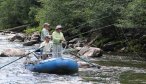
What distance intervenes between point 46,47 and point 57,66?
4.47 ft

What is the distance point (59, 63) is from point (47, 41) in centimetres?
149

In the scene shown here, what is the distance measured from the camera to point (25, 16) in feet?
217

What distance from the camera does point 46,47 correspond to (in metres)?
21.1

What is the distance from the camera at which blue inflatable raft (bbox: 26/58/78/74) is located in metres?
20.1

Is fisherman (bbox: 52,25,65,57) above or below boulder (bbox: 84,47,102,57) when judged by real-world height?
above

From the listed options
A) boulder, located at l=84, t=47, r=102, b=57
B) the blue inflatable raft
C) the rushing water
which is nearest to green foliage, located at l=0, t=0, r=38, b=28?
boulder, located at l=84, t=47, r=102, b=57

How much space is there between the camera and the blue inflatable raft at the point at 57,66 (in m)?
20.1

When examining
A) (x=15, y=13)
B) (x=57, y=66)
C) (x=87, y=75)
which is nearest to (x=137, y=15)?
(x=87, y=75)

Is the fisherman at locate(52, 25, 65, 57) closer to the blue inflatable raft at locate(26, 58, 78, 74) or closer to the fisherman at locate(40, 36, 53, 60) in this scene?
the fisherman at locate(40, 36, 53, 60)

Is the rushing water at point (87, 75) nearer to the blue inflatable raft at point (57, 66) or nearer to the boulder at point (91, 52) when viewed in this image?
the blue inflatable raft at point (57, 66)

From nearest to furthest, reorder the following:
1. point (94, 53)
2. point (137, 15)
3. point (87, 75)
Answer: point (87, 75), point (137, 15), point (94, 53)

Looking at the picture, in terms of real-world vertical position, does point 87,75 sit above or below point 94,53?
above

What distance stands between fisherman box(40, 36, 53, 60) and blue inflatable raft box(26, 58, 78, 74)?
0.75 metres

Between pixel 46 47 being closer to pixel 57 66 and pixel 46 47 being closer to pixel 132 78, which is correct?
pixel 57 66
